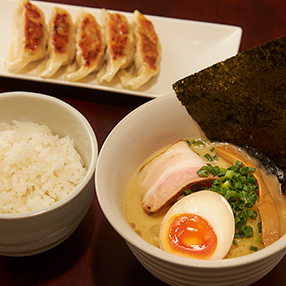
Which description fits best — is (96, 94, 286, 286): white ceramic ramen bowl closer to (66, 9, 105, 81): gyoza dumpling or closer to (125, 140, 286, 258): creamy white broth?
(125, 140, 286, 258): creamy white broth

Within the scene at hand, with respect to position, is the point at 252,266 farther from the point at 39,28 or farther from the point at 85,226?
the point at 39,28

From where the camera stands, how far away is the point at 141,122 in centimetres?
119

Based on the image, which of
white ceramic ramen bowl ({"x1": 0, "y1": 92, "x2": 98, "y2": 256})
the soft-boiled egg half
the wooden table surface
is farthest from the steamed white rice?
the soft-boiled egg half

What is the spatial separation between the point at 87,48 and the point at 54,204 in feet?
3.29

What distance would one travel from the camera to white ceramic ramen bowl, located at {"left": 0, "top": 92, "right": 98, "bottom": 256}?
3.59 feet

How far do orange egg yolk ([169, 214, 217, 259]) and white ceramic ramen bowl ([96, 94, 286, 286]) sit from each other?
0.06 m

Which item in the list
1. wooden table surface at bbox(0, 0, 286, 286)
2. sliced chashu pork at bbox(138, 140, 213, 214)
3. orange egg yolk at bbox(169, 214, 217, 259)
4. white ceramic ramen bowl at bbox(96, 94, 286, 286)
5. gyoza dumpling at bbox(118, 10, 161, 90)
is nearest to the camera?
white ceramic ramen bowl at bbox(96, 94, 286, 286)

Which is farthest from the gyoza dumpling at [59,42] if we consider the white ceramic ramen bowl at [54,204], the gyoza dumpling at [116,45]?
the white ceramic ramen bowl at [54,204]

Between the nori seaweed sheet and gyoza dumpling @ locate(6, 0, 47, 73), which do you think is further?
gyoza dumpling @ locate(6, 0, 47, 73)

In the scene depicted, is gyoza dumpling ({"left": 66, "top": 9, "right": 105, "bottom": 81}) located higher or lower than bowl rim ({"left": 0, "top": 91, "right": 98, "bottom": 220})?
lower

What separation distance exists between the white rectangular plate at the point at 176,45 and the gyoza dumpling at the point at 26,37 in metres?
0.04

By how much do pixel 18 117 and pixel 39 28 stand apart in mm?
691

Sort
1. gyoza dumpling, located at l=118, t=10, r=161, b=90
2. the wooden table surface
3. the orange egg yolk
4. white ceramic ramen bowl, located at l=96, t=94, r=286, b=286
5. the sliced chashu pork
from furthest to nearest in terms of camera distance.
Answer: gyoza dumpling, located at l=118, t=10, r=161, b=90 → the wooden table surface → the sliced chashu pork → the orange egg yolk → white ceramic ramen bowl, located at l=96, t=94, r=286, b=286

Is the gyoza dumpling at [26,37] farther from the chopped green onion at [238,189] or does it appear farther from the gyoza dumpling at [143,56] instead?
the chopped green onion at [238,189]
